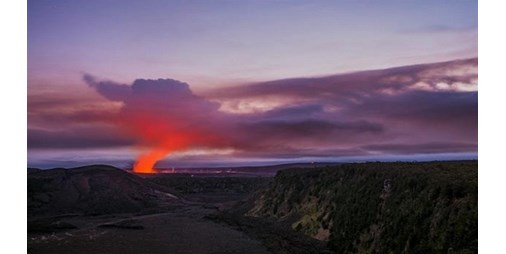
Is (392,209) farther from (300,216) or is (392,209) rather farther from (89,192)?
(89,192)

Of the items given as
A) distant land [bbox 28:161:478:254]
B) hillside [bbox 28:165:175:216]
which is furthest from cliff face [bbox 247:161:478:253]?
hillside [bbox 28:165:175:216]

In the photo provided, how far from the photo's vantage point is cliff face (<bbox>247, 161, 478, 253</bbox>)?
796 inches

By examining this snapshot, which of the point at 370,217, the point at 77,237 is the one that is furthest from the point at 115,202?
the point at 370,217

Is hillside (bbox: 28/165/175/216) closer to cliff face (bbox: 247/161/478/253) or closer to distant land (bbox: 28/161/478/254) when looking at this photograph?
distant land (bbox: 28/161/478/254)

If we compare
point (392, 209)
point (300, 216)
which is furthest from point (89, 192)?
point (392, 209)

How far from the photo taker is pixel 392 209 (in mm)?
27438

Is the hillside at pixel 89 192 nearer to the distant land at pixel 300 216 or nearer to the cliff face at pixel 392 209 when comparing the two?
the distant land at pixel 300 216

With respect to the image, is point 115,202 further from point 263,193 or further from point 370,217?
point 370,217

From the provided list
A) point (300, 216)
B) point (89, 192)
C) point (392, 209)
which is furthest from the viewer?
point (89, 192)

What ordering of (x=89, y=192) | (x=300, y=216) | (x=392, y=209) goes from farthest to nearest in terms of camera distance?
(x=89, y=192) → (x=300, y=216) → (x=392, y=209)
